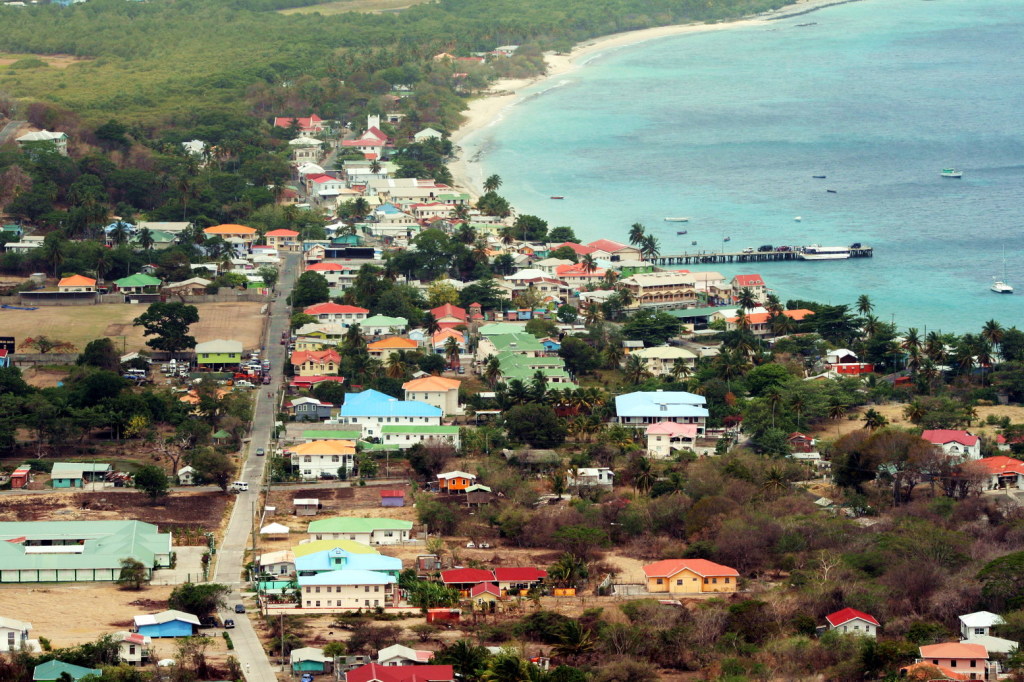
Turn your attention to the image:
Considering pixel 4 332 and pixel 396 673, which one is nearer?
pixel 396 673

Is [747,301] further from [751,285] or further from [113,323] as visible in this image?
[113,323]

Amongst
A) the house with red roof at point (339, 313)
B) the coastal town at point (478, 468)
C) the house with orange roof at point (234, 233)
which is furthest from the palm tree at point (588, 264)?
the house with orange roof at point (234, 233)

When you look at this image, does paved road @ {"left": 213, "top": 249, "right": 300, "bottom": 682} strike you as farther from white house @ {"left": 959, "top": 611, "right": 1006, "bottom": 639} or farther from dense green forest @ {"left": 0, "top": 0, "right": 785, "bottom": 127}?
dense green forest @ {"left": 0, "top": 0, "right": 785, "bottom": 127}

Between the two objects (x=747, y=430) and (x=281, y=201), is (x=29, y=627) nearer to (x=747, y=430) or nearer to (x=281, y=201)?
(x=747, y=430)

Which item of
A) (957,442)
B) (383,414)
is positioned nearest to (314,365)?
(383,414)

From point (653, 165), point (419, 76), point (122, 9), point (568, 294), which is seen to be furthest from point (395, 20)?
point (568, 294)

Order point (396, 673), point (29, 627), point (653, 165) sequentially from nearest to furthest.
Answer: point (396, 673)
point (29, 627)
point (653, 165)

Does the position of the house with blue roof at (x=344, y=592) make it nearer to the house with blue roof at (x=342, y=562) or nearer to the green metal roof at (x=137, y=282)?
the house with blue roof at (x=342, y=562)
